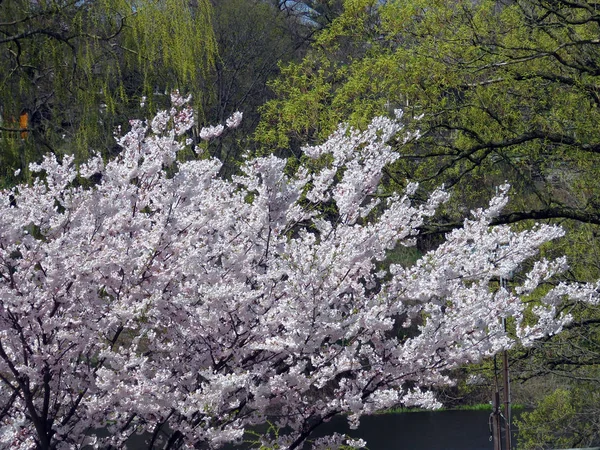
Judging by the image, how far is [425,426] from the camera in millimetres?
20328

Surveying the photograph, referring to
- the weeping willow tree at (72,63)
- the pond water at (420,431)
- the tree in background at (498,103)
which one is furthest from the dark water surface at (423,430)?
the weeping willow tree at (72,63)

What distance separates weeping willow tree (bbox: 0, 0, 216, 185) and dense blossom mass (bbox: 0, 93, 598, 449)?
1.48 metres

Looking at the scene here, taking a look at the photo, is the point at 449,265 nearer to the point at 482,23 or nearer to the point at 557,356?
the point at 482,23

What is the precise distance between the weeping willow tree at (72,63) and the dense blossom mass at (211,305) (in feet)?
4.86

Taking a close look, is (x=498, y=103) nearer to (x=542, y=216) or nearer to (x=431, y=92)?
(x=431, y=92)

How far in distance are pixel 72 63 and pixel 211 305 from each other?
294cm

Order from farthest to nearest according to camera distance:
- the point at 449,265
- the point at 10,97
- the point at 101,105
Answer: the point at 101,105, the point at 10,97, the point at 449,265

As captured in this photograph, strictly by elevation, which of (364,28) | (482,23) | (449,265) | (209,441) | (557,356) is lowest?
(209,441)

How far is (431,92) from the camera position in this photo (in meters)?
8.56

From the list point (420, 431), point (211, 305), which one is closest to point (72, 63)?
point (211, 305)

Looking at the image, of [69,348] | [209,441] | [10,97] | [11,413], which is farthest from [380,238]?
[10,97]

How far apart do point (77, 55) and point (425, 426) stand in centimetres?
1666

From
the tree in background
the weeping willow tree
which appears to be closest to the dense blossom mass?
the weeping willow tree

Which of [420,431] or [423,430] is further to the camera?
[423,430]
